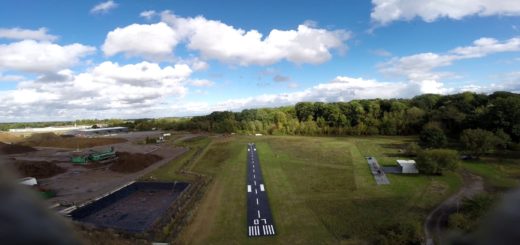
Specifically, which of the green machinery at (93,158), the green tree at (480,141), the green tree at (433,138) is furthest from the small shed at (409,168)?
the green machinery at (93,158)

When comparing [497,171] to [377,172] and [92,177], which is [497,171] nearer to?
[377,172]

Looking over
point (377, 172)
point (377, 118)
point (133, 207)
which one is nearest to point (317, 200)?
point (377, 172)

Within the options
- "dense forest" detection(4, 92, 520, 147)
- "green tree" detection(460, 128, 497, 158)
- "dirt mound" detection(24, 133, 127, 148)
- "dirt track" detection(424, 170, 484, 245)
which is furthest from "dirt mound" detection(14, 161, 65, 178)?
"green tree" detection(460, 128, 497, 158)

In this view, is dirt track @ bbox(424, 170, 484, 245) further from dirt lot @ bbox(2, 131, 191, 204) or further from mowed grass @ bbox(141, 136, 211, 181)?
dirt lot @ bbox(2, 131, 191, 204)

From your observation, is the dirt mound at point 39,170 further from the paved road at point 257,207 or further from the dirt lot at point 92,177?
the paved road at point 257,207

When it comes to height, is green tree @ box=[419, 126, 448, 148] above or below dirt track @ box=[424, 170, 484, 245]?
above
